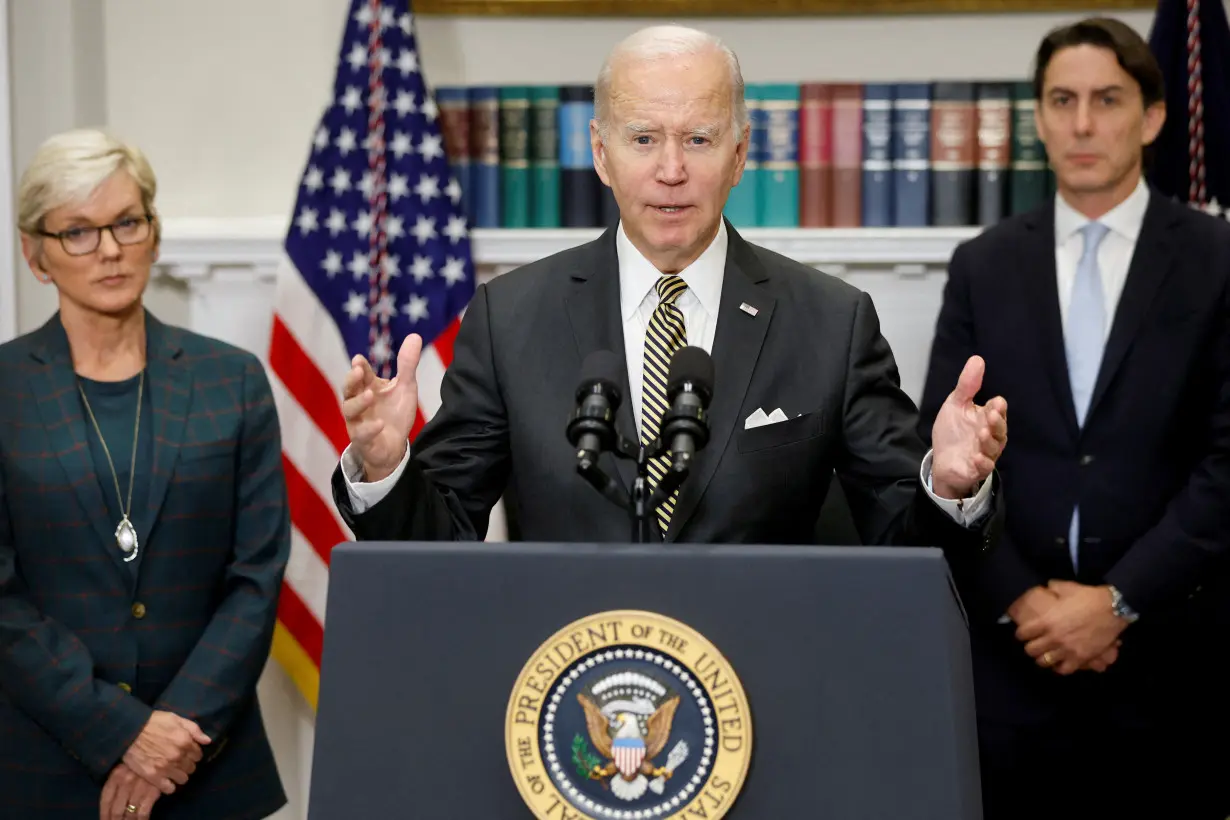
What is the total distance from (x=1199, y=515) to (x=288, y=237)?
7.64 ft

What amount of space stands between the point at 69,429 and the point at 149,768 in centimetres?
68

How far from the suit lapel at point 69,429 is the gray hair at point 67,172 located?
0.83ft

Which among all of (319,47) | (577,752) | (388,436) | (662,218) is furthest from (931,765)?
(319,47)

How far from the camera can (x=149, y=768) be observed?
9.58ft

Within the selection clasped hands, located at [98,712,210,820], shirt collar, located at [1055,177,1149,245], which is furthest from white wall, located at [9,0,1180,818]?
clasped hands, located at [98,712,210,820]

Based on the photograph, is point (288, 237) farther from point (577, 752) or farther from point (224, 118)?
point (577, 752)

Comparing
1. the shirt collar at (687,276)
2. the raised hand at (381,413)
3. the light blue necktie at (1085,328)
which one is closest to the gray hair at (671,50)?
the shirt collar at (687,276)

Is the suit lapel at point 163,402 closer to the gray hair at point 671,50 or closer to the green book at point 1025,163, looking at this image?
the gray hair at point 671,50

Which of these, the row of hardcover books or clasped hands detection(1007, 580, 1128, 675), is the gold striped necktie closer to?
clasped hands detection(1007, 580, 1128, 675)

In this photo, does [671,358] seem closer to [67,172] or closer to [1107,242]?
[67,172]

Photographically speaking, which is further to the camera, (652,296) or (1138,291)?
(1138,291)

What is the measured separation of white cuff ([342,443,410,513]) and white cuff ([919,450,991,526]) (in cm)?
64

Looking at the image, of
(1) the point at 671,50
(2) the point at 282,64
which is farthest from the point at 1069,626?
(2) the point at 282,64

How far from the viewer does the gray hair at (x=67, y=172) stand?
10.1 feet
